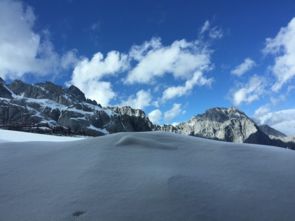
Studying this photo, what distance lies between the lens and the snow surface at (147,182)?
3.02 m

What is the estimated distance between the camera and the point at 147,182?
11.8ft

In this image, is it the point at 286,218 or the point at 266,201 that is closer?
the point at 286,218

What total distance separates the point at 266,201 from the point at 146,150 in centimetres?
210

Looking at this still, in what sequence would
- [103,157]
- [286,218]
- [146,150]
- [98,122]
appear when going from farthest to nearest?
[98,122], [146,150], [103,157], [286,218]

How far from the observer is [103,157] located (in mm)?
4508

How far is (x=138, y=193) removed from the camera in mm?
3346

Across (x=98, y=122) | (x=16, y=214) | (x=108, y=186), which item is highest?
(x=98, y=122)

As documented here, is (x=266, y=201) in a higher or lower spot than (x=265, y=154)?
lower

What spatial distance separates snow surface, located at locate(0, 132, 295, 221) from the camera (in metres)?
3.02

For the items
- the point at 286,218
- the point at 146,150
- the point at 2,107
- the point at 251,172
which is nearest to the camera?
the point at 286,218

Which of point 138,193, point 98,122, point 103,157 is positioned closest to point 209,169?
point 138,193

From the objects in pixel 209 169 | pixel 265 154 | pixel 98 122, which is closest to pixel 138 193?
pixel 209 169

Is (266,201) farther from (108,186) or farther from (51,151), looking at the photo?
(51,151)

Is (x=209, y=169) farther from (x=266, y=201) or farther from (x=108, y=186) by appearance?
(x=108, y=186)
